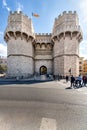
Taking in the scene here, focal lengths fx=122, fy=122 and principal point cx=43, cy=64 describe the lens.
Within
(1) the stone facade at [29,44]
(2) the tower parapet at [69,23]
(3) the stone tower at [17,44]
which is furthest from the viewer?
(3) the stone tower at [17,44]

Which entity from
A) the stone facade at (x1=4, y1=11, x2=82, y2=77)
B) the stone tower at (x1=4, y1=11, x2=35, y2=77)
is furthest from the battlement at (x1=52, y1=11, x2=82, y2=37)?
the stone tower at (x1=4, y1=11, x2=35, y2=77)

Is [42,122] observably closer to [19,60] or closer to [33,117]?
[33,117]

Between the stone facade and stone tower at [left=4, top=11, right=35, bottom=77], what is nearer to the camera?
the stone facade

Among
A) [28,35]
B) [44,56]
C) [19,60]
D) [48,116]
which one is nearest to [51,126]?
[48,116]

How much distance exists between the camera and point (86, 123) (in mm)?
4027

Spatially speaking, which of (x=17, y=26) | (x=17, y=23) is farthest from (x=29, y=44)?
(x=17, y=23)

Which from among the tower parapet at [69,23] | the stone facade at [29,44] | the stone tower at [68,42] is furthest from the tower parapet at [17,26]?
the tower parapet at [69,23]

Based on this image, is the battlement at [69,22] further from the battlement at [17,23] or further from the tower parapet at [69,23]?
the battlement at [17,23]

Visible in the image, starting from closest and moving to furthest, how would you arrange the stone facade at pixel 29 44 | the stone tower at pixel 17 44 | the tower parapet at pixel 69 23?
the tower parapet at pixel 69 23 → the stone facade at pixel 29 44 → the stone tower at pixel 17 44

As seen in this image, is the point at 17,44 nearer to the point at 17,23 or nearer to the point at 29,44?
the point at 29,44

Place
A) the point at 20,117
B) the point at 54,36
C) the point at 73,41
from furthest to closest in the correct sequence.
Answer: the point at 54,36
the point at 73,41
the point at 20,117

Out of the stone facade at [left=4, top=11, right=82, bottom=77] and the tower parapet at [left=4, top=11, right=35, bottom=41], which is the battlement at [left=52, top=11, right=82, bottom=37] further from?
the tower parapet at [left=4, top=11, right=35, bottom=41]

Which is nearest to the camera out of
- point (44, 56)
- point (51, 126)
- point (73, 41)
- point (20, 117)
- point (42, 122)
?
point (51, 126)

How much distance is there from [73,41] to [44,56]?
9504 millimetres
